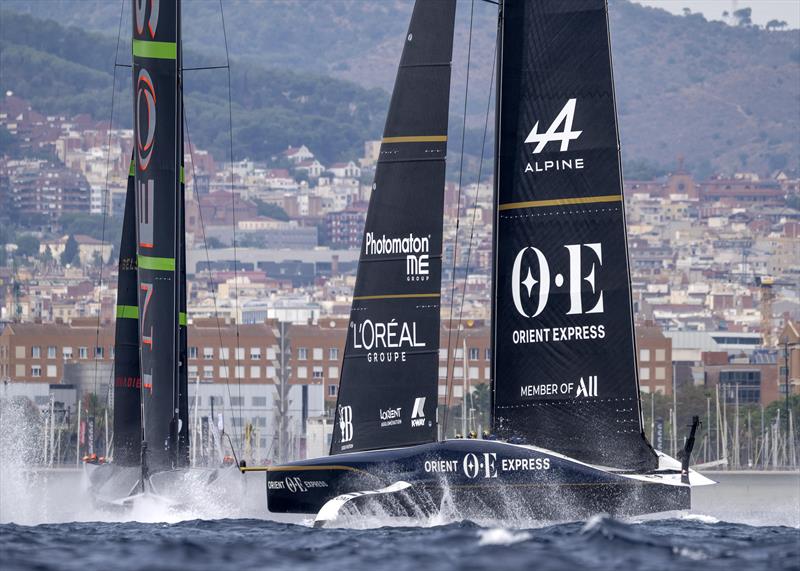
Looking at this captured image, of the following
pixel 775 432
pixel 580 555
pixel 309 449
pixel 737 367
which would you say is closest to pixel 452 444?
pixel 580 555

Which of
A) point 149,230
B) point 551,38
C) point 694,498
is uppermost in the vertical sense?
point 551,38

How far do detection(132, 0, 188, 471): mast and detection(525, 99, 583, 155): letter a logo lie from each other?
17.4ft

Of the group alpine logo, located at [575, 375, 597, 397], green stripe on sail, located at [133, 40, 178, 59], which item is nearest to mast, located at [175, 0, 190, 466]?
green stripe on sail, located at [133, 40, 178, 59]

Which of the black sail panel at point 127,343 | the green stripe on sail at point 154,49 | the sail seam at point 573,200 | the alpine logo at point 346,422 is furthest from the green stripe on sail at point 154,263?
the sail seam at point 573,200

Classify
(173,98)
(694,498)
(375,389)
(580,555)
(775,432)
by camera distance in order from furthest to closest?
(775,432) < (694,498) < (173,98) < (375,389) < (580,555)

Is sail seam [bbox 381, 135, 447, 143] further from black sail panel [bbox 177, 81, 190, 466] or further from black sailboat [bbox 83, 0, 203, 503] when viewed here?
black sailboat [bbox 83, 0, 203, 503]

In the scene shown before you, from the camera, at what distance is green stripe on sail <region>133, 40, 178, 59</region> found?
24.4m

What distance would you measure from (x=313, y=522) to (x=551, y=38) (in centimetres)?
496

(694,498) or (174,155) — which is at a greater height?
(174,155)

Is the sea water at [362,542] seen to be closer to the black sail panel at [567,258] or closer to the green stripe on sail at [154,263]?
the black sail panel at [567,258]

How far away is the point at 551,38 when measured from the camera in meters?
Answer: 20.6

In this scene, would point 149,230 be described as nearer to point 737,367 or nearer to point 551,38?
point 551,38

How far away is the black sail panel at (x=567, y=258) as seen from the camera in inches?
805

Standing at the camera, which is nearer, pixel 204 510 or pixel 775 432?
pixel 204 510
